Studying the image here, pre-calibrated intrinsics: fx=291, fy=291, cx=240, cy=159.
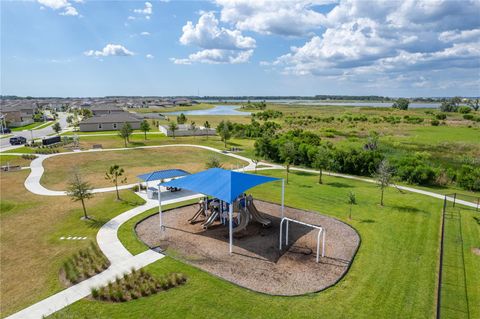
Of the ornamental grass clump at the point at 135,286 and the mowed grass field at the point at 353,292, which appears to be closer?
the mowed grass field at the point at 353,292

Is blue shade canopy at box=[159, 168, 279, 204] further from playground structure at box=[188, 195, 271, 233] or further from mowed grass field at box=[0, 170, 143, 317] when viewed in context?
mowed grass field at box=[0, 170, 143, 317]

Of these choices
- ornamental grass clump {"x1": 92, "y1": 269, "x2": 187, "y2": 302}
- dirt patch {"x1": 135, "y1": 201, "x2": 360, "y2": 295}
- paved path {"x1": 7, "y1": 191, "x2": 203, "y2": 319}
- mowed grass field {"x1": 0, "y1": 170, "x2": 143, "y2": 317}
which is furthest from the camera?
dirt patch {"x1": 135, "y1": 201, "x2": 360, "y2": 295}

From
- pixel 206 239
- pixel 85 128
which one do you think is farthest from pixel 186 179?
pixel 85 128

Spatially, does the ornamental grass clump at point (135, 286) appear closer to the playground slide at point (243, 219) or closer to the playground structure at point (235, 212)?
the playground slide at point (243, 219)

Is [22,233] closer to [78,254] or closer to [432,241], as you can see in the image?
[78,254]

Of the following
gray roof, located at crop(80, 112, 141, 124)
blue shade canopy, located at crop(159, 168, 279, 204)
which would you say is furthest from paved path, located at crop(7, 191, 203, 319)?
gray roof, located at crop(80, 112, 141, 124)

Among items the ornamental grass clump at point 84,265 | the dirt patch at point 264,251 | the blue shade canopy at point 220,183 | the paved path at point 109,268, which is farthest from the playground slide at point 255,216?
the ornamental grass clump at point 84,265

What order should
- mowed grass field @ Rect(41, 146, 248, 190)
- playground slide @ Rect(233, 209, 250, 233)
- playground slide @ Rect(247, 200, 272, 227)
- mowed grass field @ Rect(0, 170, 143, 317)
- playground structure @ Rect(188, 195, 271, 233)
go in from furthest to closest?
mowed grass field @ Rect(41, 146, 248, 190)
playground slide @ Rect(247, 200, 272, 227)
playground structure @ Rect(188, 195, 271, 233)
playground slide @ Rect(233, 209, 250, 233)
mowed grass field @ Rect(0, 170, 143, 317)
